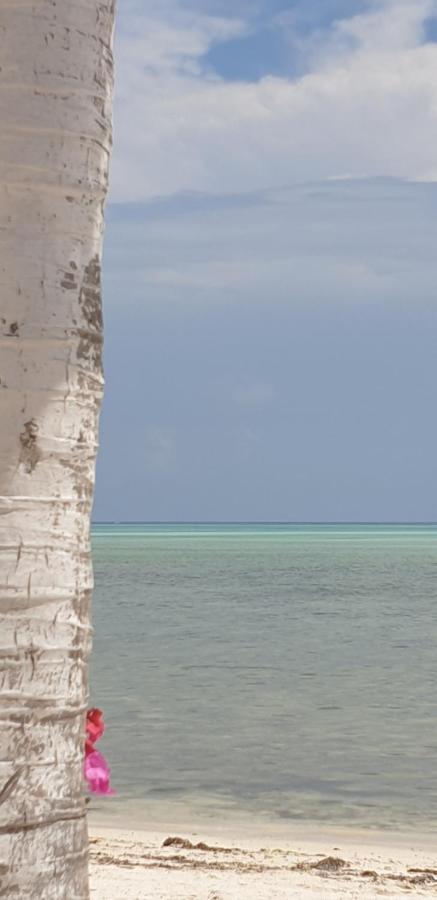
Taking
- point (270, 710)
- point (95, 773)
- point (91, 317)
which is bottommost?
point (270, 710)

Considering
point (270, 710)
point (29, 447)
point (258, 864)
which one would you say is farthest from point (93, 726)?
point (270, 710)

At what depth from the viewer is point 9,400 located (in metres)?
2.80

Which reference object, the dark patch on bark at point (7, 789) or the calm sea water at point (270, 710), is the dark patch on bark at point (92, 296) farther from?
the calm sea water at point (270, 710)

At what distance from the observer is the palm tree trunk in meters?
2.76

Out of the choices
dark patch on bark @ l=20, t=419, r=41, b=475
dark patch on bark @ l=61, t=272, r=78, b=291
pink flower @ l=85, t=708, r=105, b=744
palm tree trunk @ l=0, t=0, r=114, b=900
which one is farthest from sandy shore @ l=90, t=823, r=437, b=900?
dark patch on bark @ l=61, t=272, r=78, b=291

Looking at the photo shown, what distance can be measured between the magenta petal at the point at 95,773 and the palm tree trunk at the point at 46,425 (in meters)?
0.17

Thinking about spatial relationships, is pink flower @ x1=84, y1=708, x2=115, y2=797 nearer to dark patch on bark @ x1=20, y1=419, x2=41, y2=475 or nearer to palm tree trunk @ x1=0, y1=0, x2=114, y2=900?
palm tree trunk @ x1=0, y1=0, x2=114, y2=900

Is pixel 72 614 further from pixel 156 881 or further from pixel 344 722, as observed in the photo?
pixel 344 722

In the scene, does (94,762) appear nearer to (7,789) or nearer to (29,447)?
(7,789)

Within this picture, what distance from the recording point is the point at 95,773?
312cm

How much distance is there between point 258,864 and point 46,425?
5.83 m

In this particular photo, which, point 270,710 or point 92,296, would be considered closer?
point 92,296

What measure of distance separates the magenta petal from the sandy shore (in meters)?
3.44

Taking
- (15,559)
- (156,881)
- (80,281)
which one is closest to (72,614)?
(15,559)
